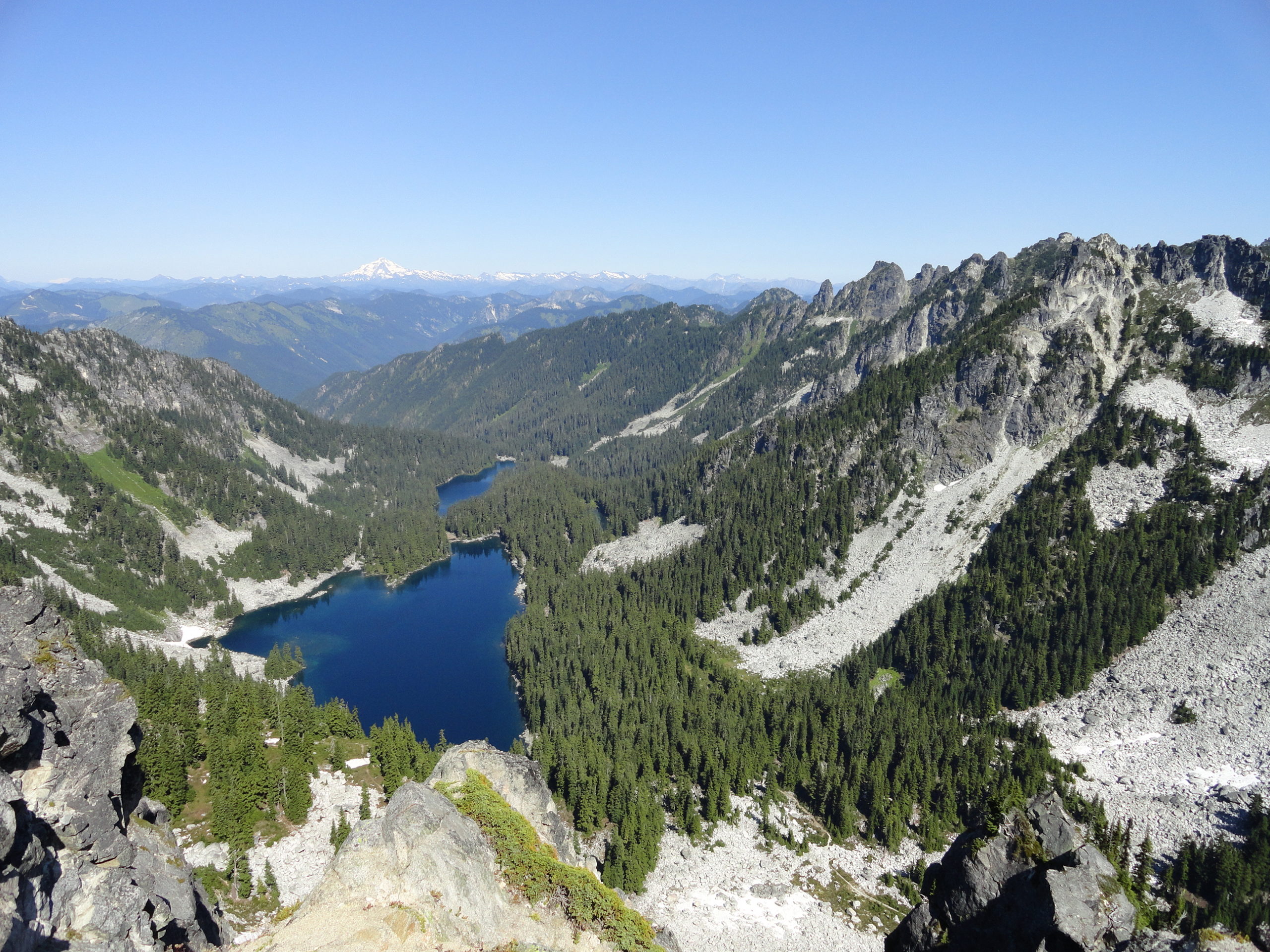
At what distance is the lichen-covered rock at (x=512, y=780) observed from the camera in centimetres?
4244

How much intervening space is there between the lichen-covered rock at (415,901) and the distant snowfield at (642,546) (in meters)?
132

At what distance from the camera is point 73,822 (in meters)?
27.8

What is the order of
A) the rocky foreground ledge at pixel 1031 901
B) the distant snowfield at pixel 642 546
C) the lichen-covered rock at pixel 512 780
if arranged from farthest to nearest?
the distant snowfield at pixel 642 546, the lichen-covered rock at pixel 512 780, the rocky foreground ledge at pixel 1031 901

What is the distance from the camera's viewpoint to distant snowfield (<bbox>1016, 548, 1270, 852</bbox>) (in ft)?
248

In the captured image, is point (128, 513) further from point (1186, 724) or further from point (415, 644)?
point (1186, 724)

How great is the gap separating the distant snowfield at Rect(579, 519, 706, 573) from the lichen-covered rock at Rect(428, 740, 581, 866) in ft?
379

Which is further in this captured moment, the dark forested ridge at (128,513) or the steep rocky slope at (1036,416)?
the dark forested ridge at (128,513)

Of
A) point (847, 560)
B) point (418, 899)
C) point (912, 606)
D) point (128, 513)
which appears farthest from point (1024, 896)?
point (128, 513)

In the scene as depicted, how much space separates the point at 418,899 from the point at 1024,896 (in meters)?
30.4

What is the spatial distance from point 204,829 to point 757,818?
55.0m

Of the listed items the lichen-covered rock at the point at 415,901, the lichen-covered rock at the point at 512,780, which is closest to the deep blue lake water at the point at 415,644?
the lichen-covered rock at the point at 512,780

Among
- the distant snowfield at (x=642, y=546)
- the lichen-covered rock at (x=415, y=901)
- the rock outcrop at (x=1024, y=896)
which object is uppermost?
the lichen-covered rock at (x=415, y=901)

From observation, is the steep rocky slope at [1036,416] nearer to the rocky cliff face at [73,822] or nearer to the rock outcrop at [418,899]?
the rock outcrop at [418,899]

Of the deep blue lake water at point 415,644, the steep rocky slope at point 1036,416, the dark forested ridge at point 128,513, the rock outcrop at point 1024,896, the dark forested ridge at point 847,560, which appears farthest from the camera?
the dark forested ridge at point 128,513
